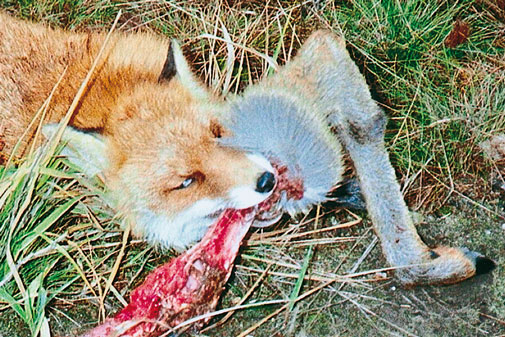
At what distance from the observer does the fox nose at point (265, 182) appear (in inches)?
129

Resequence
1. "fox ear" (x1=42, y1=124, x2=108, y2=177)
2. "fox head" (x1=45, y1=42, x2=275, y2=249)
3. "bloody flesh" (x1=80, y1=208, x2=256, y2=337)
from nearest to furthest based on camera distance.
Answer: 1. "bloody flesh" (x1=80, y1=208, x2=256, y2=337)
2. "fox head" (x1=45, y1=42, x2=275, y2=249)
3. "fox ear" (x1=42, y1=124, x2=108, y2=177)

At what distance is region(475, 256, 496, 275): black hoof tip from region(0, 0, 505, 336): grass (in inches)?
2.0

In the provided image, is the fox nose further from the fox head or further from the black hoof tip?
the black hoof tip

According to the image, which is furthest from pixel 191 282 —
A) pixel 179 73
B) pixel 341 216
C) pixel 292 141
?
pixel 179 73

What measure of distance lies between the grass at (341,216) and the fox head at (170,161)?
0.54 ft

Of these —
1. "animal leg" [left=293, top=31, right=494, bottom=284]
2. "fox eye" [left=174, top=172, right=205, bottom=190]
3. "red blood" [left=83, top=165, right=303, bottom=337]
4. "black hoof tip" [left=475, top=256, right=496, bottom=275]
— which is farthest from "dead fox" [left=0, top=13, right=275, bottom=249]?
"black hoof tip" [left=475, top=256, right=496, bottom=275]

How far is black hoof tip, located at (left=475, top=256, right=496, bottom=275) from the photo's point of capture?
347 centimetres

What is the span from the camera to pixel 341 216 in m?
3.78

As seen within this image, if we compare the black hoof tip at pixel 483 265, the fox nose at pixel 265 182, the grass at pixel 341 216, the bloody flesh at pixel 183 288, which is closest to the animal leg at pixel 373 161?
the black hoof tip at pixel 483 265

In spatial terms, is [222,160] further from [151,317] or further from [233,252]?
[151,317]

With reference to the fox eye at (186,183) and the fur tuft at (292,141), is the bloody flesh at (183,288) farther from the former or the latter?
the fur tuft at (292,141)

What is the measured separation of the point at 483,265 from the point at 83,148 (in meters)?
2.10

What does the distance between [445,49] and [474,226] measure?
113 centimetres

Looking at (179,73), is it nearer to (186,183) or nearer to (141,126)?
(141,126)
